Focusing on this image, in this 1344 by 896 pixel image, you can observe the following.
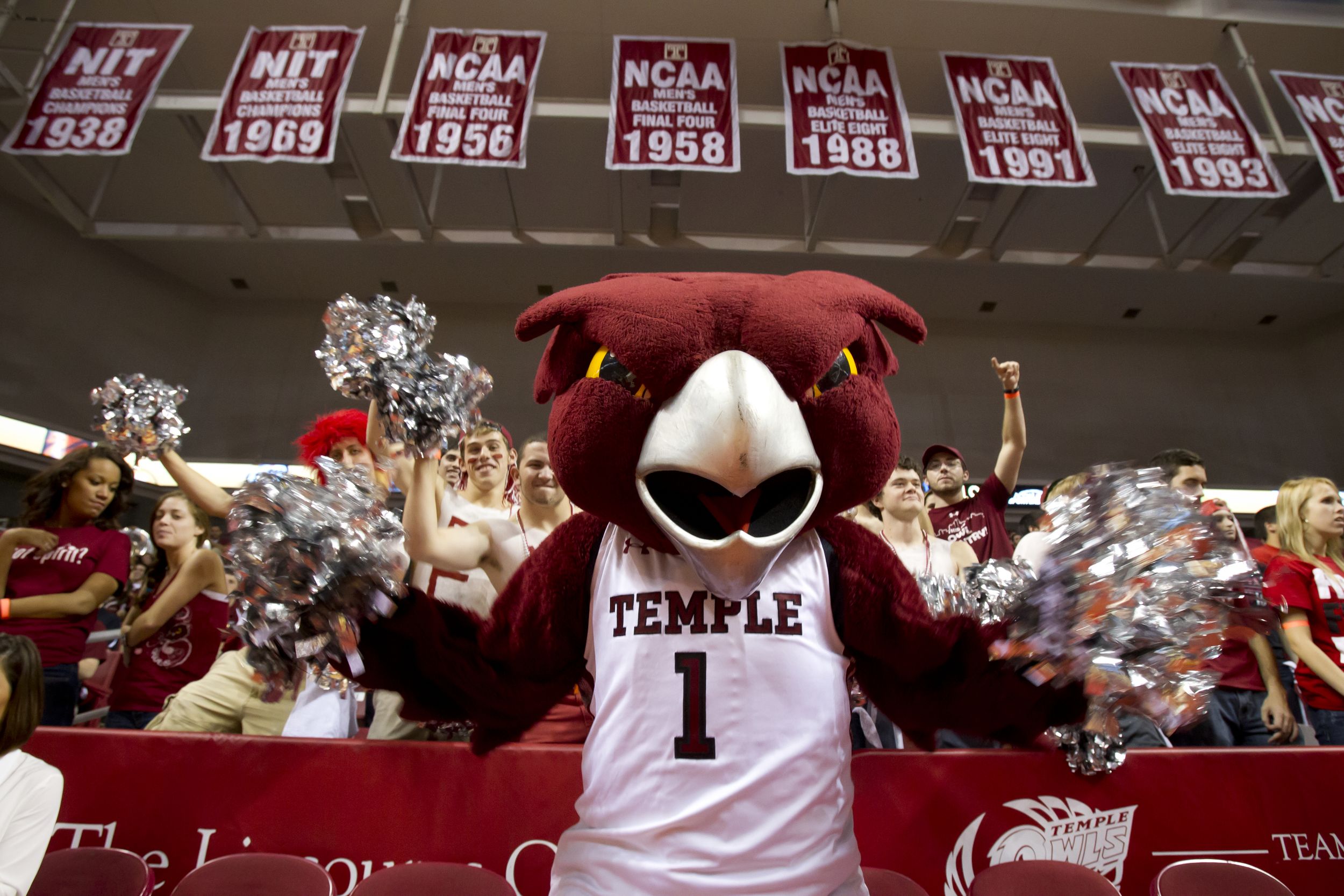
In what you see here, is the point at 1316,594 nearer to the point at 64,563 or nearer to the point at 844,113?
the point at 844,113

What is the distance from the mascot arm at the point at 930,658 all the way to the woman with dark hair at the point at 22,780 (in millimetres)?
1865

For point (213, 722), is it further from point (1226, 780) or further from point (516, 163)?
point (516, 163)

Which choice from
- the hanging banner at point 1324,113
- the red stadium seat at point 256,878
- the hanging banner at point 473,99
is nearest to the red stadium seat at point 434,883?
the red stadium seat at point 256,878

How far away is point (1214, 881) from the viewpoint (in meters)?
1.72

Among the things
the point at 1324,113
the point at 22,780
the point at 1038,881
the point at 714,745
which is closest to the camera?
the point at 714,745

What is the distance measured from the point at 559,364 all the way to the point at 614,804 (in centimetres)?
73

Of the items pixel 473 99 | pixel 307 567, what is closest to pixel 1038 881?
pixel 307 567

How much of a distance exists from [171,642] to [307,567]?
8.84ft

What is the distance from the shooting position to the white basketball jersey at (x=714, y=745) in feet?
3.48

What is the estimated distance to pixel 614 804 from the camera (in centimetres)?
113

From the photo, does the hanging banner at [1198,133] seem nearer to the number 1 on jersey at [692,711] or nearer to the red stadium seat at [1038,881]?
the red stadium seat at [1038,881]

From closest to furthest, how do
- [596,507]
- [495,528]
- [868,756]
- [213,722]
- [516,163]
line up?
[596,507], [868,756], [495,528], [213,722], [516,163]

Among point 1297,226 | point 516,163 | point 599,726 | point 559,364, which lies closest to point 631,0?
point 516,163

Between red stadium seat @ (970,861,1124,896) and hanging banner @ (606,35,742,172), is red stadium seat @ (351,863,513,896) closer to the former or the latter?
red stadium seat @ (970,861,1124,896)
